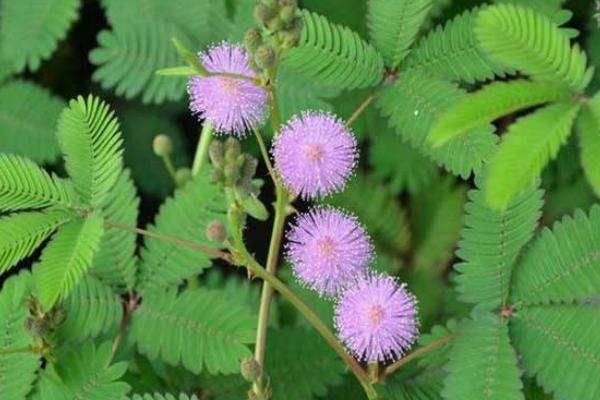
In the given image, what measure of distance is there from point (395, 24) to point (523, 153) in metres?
0.75

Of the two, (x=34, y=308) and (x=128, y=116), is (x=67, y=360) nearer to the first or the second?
(x=34, y=308)

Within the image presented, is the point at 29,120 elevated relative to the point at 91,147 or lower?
elevated

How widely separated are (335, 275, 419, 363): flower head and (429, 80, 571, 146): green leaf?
431mm

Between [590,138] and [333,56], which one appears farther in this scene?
[333,56]

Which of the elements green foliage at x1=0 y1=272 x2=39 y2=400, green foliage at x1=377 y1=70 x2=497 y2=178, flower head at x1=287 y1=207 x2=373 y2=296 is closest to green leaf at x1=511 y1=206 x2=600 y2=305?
green foliage at x1=377 y1=70 x2=497 y2=178

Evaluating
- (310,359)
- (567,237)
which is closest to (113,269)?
(310,359)

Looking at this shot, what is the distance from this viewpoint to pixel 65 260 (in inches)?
65.8

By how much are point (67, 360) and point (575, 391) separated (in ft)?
3.25

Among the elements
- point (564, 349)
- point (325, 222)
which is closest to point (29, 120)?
point (325, 222)

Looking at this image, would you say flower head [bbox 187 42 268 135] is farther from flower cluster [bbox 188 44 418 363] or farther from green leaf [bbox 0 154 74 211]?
green leaf [bbox 0 154 74 211]

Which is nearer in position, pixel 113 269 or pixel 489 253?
pixel 489 253

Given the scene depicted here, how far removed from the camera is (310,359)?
219cm

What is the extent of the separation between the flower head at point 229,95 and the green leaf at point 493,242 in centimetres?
46

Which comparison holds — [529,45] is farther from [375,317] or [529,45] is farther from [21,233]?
[21,233]
